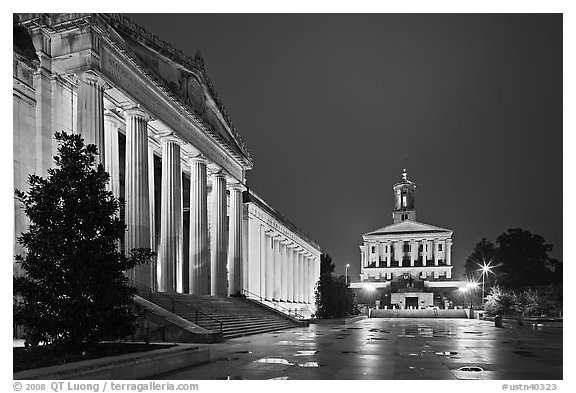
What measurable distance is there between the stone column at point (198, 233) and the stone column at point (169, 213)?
2.81m

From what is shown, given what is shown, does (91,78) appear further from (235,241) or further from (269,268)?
(269,268)

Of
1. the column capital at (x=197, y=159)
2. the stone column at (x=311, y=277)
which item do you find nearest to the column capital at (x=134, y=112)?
the column capital at (x=197, y=159)

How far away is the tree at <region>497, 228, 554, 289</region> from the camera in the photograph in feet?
353

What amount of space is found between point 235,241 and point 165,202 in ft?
48.6

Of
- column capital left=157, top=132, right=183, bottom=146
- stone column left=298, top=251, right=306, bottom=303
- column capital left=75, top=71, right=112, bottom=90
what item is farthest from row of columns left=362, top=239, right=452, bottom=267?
column capital left=75, top=71, right=112, bottom=90

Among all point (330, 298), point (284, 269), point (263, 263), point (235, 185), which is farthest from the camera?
point (284, 269)

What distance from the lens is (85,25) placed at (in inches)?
1150

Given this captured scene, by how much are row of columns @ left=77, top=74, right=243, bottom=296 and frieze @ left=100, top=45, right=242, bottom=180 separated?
3.11 ft

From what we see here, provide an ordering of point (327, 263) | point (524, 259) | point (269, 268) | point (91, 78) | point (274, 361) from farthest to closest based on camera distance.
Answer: point (327, 263) → point (524, 259) → point (269, 268) → point (91, 78) → point (274, 361)

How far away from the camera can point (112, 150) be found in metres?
34.4

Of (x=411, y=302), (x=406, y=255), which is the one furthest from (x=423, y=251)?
(x=411, y=302)
